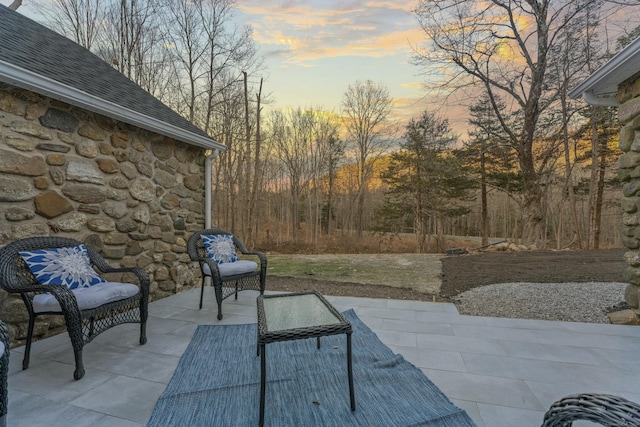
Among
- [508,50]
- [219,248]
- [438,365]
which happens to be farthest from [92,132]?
[508,50]

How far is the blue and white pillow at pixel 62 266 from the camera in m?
2.13

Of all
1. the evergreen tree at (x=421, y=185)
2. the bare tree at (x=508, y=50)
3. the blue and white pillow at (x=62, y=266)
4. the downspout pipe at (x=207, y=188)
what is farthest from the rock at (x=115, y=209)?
the evergreen tree at (x=421, y=185)

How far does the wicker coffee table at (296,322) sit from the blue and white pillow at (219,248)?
1.37m

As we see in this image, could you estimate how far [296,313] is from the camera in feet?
6.32

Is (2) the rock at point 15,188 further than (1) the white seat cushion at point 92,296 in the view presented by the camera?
Yes

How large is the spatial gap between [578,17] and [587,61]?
1.10 m

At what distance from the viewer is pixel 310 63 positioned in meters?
6.95

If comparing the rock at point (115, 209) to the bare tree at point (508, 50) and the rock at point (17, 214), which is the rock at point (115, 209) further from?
the bare tree at point (508, 50)

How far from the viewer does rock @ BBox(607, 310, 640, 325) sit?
2799 mm

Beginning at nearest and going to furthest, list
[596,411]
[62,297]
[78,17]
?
[596,411]
[62,297]
[78,17]

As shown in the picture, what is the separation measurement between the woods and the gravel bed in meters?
5.60

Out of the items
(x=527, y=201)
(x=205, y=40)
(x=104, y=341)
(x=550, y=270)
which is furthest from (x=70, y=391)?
(x=527, y=201)

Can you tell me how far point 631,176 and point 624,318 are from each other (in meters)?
1.32

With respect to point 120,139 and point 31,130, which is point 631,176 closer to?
point 120,139
